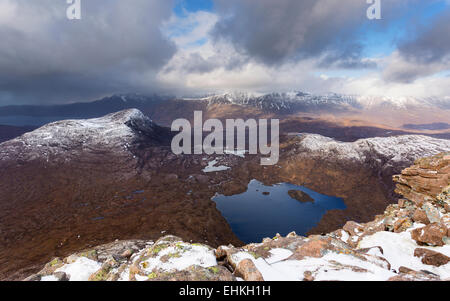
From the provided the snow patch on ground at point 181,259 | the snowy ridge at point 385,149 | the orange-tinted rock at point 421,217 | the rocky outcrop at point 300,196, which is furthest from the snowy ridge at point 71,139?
the orange-tinted rock at point 421,217

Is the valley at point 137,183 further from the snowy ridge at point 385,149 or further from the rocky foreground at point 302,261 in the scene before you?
the rocky foreground at point 302,261

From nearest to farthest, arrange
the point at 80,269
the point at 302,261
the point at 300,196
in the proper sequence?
the point at 302,261, the point at 80,269, the point at 300,196

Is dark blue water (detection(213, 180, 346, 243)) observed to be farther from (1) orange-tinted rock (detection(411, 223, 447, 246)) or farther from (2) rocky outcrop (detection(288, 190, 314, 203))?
(1) orange-tinted rock (detection(411, 223, 447, 246))

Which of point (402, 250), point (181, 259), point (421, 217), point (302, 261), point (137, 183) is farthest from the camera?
point (137, 183)

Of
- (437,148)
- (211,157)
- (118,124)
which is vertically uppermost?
(118,124)

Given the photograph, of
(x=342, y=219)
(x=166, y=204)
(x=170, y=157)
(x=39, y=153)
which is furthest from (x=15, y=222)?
(x=342, y=219)

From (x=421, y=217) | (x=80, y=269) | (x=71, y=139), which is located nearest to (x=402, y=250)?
(x=421, y=217)

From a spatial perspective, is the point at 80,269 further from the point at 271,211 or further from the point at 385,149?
the point at 385,149

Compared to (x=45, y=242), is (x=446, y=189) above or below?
above
